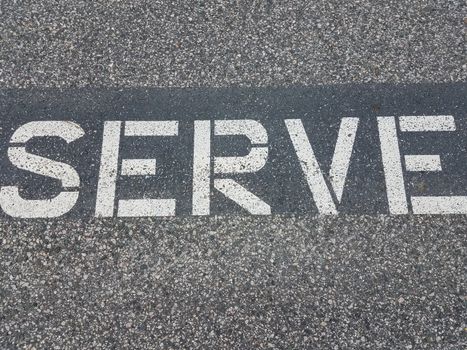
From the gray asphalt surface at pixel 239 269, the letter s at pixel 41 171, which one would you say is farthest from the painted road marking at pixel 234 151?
the gray asphalt surface at pixel 239 269

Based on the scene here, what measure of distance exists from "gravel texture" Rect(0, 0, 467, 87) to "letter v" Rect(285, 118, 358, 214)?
440 mm

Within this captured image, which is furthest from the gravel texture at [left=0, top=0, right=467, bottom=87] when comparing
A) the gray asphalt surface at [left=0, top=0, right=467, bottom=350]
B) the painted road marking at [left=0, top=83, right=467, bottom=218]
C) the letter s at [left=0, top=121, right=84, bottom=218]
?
the letter s at [left=0, top=121, right=84, bottom=218]

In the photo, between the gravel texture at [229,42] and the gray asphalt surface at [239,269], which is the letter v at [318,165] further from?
the gravel texture at [229,42]

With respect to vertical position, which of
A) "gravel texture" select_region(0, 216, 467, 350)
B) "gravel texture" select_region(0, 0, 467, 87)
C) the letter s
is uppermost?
"gravel texture" select_region(0, 0, 467, 87)

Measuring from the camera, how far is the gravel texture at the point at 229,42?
4699 mm

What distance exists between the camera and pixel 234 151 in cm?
437

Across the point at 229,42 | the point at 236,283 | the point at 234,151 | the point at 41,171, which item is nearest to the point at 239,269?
the point at 236,283

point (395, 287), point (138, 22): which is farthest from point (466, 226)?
point (138, 22)

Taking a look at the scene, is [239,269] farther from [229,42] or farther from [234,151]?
[229,42]

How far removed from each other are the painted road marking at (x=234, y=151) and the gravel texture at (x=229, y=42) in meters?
0.15

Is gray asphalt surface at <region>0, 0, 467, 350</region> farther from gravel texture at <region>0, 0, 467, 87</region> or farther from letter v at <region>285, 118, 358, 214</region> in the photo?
letter v at <region>285, 118, 358, 214</region>

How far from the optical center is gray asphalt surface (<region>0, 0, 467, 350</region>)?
3.75 m

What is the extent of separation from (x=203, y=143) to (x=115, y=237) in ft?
3.17

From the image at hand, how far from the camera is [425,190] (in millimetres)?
4184
